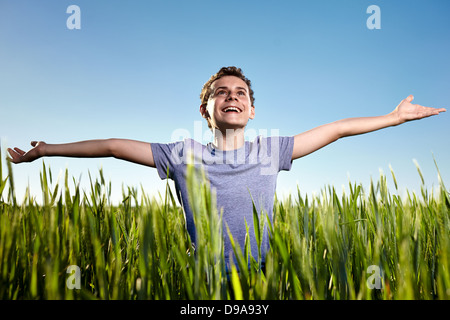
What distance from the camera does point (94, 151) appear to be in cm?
171

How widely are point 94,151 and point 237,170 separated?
2.77 ft

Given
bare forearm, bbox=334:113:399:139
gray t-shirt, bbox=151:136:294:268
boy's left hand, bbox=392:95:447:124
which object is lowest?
gray t-shirt, bbox=151:136:294:268

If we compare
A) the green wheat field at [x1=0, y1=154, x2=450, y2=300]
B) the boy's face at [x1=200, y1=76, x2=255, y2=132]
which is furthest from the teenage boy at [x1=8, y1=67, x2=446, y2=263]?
the green wheat field at [x1=0, y1=154, x2=450, y2=300]

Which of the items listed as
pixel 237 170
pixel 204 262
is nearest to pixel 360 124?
pixel 237 170

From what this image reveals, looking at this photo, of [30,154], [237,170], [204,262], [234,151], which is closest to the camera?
[204,262]

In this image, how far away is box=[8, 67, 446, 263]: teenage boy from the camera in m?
1.72

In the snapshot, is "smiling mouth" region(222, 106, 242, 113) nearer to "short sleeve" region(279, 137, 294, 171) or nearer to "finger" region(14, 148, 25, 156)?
"short sleeve" region(279, 137, 294, 171)

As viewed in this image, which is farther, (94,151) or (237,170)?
(237,170)

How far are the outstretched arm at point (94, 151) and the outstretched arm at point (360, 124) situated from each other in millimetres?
997

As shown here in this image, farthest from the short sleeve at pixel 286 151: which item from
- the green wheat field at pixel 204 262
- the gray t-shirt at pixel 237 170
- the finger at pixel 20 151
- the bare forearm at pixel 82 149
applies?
the finger at pixel 20 151

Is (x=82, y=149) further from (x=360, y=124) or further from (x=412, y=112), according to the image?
(x=412, y=112)
